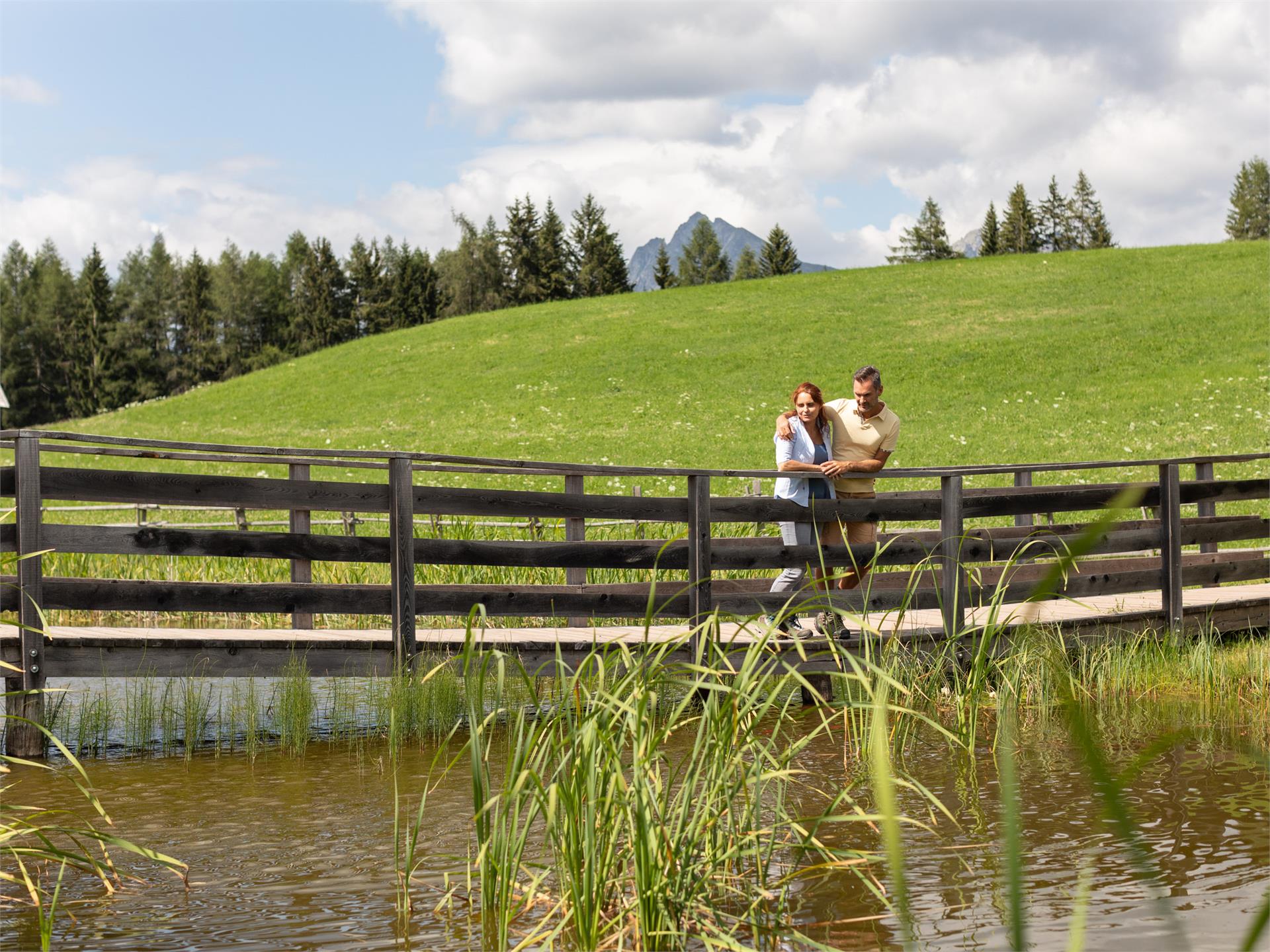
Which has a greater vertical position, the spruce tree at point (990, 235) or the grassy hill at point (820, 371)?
the spruce tree at point (990, 235)

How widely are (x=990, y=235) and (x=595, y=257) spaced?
2508cm

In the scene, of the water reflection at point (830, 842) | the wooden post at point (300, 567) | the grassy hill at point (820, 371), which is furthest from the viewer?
the grassy hill at point (820, 371)

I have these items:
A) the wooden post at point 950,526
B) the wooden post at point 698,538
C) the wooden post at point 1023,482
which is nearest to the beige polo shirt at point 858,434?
the wooden post at point 950,526

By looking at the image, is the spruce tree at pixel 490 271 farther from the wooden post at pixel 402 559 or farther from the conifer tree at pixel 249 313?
the wooden post at pixel 402 559

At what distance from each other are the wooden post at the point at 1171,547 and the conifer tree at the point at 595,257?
70.5 m

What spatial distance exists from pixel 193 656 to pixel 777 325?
35572mm

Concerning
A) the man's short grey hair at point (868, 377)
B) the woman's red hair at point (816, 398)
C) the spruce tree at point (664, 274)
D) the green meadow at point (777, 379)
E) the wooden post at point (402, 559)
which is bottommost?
the wooden post at point (402, 559)

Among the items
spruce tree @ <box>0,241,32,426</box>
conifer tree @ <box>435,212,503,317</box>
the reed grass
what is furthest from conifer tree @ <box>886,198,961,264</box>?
the reed grass

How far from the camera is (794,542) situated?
305 inches

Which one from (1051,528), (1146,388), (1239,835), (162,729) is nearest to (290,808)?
(162,729)

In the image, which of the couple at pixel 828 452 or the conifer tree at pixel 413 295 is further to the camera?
the conifer tree at pixel 413 295

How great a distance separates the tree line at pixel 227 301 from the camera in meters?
76.9

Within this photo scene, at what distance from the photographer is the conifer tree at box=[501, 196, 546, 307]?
7744 cm

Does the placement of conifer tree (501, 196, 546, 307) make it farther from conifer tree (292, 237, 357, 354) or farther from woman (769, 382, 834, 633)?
woman (769, 382, 834, 633)
